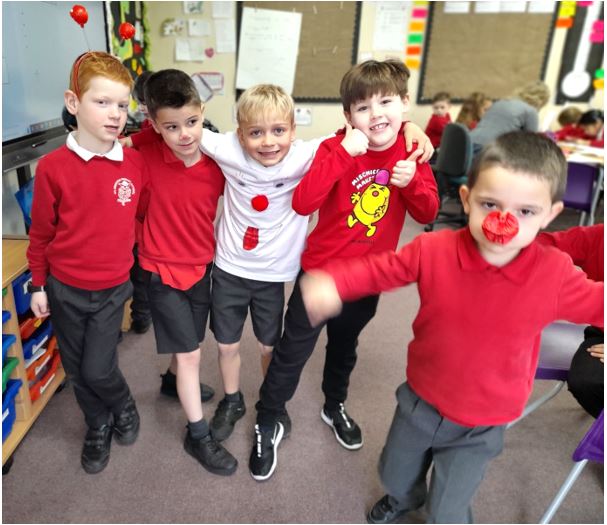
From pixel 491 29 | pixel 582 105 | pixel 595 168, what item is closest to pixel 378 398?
pixel 595 168

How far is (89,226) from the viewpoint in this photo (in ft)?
4.52

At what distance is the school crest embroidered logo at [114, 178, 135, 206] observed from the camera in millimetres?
1386

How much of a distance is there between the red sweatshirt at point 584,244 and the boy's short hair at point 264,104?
0.81m

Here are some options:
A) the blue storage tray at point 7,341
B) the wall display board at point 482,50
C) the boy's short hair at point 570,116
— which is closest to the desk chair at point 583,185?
the boy's short hair at point 570,116

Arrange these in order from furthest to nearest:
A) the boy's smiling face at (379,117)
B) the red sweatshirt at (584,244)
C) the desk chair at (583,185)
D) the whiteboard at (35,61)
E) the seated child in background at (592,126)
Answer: the seated child in background at (592,126) < the desk chair at (583,185) < the whiteboard at (35,61) < the red sweatshirt at (584,244) < the boy's smiling face at (379,117)

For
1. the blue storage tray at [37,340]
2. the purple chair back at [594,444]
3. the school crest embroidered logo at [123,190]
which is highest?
the school crest embroidered logo at [123,190]

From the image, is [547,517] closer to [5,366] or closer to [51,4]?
[5,366]

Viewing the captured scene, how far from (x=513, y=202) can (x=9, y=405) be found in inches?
67.5

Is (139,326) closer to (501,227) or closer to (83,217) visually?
(83,217)

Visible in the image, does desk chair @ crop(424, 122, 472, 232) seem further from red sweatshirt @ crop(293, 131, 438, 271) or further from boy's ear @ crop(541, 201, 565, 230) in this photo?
boy's ear @ crop(541, 201, 565, 230)

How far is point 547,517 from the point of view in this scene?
4.82 feet

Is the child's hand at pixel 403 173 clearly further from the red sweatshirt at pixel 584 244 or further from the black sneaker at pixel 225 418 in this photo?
the black sneaker at pixel 225 418

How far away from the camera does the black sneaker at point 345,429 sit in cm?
182

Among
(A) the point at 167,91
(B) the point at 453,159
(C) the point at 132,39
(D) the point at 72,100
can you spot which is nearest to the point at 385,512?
(A) the point at 167,91
